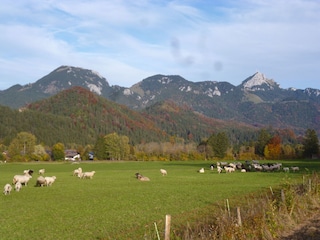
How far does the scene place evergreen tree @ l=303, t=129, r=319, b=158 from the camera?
112m

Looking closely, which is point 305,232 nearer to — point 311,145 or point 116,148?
point 311,145

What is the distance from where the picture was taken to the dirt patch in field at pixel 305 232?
1455 centimetres

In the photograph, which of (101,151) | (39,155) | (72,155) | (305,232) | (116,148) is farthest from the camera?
(72,155)

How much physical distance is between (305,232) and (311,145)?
350ft

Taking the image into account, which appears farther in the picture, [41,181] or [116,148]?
[116,148]

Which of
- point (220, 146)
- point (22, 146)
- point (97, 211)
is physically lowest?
point (97, 211)

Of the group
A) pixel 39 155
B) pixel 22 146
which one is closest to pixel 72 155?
pixel 22 146

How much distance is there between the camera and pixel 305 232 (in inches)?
597

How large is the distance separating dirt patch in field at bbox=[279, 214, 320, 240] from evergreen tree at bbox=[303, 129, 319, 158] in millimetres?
103874

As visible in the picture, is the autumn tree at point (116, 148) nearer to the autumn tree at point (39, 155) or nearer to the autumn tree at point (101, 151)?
the autumn tree at point (101, 151)

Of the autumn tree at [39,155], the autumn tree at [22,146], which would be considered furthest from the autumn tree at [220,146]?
the autumn tree at [22,146]

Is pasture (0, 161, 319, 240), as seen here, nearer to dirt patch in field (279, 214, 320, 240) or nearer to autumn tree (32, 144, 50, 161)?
dirt patch in field (279, 214, 320, 240)

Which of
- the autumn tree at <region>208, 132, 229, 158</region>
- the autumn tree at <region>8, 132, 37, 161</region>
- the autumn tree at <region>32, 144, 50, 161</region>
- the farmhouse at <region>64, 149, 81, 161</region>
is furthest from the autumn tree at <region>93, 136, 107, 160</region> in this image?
the autumn tree at <region>208, 132, 229, 158</region>

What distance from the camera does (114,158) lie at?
444ft
